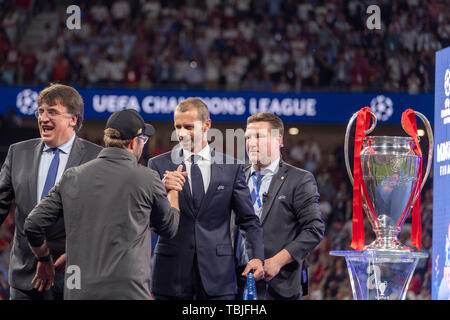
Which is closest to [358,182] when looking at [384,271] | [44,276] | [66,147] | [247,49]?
[384,271]

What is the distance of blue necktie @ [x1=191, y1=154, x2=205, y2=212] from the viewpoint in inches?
139

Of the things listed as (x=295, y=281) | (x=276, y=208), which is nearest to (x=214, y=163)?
(x=276, y=208)

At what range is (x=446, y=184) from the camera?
170 inches

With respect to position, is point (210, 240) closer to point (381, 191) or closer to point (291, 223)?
point (291, 223)

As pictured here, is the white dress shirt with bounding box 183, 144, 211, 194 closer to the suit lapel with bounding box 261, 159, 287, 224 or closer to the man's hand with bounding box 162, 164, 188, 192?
the man's hand with bounding box 162, 164, 188, 192

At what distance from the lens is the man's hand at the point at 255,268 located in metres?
3.50

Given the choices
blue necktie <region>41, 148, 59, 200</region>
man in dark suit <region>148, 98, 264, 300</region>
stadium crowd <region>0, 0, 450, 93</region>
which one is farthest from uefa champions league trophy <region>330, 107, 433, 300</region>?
stadium crowd <region>0, 0, 450, 93</region>

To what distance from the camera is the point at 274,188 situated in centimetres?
397

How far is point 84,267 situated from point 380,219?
1421mm

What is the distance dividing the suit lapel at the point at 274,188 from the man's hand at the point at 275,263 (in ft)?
0.78

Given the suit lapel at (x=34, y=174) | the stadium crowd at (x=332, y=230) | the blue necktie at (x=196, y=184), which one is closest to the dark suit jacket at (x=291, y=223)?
the blue necktie at (x=196, y=184)

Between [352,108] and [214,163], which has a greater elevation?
[352,108]

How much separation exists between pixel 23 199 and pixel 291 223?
1.39 meters
